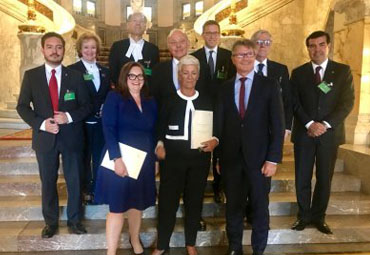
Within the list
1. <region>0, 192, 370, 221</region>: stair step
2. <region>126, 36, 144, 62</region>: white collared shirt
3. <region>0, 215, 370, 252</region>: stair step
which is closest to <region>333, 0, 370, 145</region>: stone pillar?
<region>0, 192, 370, 221</region>: stair step

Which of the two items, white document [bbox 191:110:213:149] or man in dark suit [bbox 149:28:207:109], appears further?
man in dark suit [bbox 149:28:207:109]

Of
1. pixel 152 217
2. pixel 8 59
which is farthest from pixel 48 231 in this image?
pixel 8 59

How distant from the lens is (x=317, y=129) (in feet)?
9.71

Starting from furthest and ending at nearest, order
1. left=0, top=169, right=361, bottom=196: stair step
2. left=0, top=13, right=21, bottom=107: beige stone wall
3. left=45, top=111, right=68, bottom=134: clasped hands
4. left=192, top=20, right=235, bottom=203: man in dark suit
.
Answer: left=0, top=13, right=21, bottom=107: beige stone wall → left=0, top=169, right=361, bottom=196: stair step → left=192, top=20, right=235, bottom=203: man in dark suit → left=45, top=111, right=68, bottom=134: clasped hands

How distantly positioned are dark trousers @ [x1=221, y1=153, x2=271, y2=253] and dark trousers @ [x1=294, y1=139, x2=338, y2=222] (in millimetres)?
604

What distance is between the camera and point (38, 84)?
2824 millimetres

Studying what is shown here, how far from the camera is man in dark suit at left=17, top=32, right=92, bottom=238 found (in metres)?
2.79

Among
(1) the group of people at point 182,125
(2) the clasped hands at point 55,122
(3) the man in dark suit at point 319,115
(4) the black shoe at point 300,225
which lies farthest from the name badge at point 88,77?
(4) the black shoe at point 300,225

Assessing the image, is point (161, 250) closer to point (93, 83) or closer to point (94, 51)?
point (93, 83)

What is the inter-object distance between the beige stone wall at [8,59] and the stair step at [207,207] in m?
4.31

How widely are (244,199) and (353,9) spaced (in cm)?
315

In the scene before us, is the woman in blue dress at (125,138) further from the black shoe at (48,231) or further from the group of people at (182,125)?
the black shoe at (48,231)

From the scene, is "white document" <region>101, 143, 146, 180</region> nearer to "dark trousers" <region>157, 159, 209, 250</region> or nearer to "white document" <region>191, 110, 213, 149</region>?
"dark trousers" <region>157, 159, 209, 250</region>

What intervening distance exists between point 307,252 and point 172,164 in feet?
4.79
